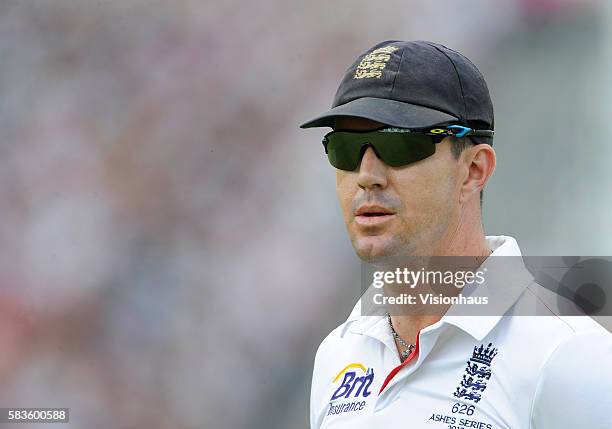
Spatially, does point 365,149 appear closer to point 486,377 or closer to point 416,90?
point 416,90

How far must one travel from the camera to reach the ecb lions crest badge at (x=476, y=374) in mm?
1795

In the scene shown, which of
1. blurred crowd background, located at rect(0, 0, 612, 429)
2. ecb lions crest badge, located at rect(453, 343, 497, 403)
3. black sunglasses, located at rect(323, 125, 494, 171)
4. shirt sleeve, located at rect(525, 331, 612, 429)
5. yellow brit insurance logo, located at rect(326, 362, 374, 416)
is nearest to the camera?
shirt sleeve, located at rect(525, 331, 612, 429)

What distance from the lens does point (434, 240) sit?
196 centimetres

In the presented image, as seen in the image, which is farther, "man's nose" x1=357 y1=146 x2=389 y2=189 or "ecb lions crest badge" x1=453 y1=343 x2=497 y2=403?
"man's nose" x1=357 y1=146 x2=389 y2=189

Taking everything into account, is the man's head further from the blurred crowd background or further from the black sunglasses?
the blurred crowd background

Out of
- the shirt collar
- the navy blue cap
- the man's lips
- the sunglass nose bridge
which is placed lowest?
the shirt collar

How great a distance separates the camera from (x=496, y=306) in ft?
6.25

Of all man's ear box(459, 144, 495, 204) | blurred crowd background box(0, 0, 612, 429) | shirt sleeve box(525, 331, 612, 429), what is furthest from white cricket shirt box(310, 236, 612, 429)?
blurred crowd background box(0, 0, 612, 429)

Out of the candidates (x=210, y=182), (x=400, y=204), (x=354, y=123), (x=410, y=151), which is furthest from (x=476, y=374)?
(x=210, y=182)

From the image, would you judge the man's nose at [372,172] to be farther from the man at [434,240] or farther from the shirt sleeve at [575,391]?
the shirt sleeve at [575,391]

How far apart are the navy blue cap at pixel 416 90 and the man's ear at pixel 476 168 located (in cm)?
6

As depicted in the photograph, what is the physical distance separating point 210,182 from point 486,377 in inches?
108

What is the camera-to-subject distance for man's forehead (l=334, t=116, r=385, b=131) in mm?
1953

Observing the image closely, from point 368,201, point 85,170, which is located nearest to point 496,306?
point 368,201
